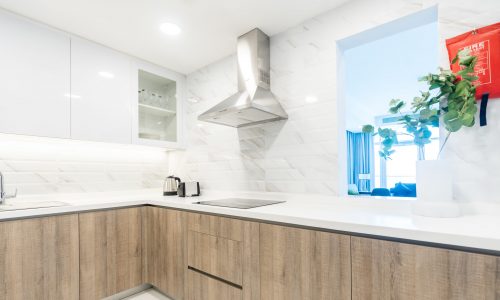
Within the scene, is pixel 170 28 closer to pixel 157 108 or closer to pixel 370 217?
pixel 157 108

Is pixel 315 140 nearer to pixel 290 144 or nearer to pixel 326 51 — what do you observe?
pixel 290 144

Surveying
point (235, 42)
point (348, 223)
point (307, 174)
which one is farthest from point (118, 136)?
point (348, 223)

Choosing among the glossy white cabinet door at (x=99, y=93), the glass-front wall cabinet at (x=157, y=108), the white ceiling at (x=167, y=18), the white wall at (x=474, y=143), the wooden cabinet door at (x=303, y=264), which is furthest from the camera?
the glass-front wall cabinet at (x=157, y=108)

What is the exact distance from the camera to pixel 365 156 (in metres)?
6.62

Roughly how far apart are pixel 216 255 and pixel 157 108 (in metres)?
1.72

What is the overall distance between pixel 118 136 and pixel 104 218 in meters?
0.78

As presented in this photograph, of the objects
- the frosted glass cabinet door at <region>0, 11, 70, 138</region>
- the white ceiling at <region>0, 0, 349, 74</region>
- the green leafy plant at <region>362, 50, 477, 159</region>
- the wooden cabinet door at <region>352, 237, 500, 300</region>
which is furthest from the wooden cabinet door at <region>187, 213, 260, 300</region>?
the white ceiling at <region>0, 0, 349, 74</region>

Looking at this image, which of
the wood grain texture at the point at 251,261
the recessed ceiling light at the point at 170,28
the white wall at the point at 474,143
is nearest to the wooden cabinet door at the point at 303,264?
the wood grain texture at the point at 251,261

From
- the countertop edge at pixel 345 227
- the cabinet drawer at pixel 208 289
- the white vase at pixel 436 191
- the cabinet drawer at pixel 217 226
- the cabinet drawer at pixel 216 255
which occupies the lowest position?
the cabinet drawer at pixel 208 289

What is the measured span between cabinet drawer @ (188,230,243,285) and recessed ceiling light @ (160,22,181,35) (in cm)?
157

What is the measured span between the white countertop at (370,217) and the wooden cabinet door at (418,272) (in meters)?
0.04

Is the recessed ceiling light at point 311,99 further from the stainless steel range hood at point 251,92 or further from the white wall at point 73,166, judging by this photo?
the white wall at point 73,166

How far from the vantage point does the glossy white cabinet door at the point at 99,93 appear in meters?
2.01

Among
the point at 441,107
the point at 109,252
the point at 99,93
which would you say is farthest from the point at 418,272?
the point at 99,93
